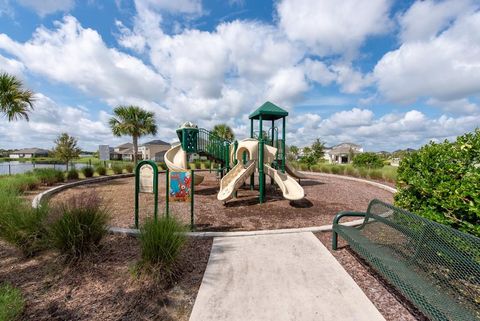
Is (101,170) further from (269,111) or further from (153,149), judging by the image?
(153,149)

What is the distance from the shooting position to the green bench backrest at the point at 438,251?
2199 mm

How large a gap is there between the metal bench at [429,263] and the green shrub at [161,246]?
264 centimetres

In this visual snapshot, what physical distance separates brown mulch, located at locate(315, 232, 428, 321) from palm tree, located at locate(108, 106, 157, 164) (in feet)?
67.9

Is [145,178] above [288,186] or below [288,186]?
above

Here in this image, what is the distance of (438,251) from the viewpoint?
2.55 metres

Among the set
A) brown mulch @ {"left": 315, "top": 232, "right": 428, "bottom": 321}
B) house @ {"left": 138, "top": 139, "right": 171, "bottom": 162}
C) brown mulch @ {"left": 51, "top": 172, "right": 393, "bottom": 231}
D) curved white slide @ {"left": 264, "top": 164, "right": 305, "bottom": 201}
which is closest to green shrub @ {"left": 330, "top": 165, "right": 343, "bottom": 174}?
brown mulch @ {"left": 51, "top": 172, "right": 393, "bottom": 231}

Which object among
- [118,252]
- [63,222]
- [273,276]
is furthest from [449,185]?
[63,222]

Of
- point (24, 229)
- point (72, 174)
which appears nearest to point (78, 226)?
point (24, 229)

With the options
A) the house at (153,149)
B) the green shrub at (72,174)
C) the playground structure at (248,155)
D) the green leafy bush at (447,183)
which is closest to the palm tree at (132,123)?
the green shrub at (72,174)

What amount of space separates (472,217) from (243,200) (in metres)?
6.14

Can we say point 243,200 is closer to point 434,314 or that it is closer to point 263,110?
point 263,110

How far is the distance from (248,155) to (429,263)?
612 cm

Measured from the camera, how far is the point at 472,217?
8.71 feet

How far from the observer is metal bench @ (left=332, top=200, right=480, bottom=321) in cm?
209
